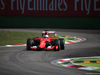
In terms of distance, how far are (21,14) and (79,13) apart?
729 centimetres

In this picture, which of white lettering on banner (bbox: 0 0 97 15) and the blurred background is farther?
the blurred background

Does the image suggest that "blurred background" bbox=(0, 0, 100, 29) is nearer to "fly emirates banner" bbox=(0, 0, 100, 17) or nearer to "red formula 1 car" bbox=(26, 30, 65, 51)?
"fly emirates banner" bbox=(0, 0, 100, 17)

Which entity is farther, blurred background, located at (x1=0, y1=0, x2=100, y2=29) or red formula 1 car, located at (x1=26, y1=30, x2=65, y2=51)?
blurred background, located at (x1=0, y1=0, x2=100, y2=29)

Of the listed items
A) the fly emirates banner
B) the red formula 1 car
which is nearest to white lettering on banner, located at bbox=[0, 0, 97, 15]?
the fly emirates banner

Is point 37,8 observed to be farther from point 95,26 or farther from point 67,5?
point 95,26

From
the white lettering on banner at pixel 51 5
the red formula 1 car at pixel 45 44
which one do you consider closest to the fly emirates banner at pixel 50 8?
the white lettering on banner at pixel 51 5

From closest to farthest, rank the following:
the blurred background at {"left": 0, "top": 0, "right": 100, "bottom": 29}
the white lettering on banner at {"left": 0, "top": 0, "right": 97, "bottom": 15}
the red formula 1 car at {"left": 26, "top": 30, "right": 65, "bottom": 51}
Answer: the red formula 1 car at {"left": 26, "top": 30, "right": 65, "bottom": 51} < the white lettering on banner at {"left": 0, "top": 0, "right": 97, "bottom": 15} < the blurred background at {"left": 0, "top": 0, "right": 100, "bottom": 29}

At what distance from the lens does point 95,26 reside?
37.9m

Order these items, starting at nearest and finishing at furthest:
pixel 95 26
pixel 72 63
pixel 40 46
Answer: pixel 72 63 < pixel 40 46 < pixel 95 26

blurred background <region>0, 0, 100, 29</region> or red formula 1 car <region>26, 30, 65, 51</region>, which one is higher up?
blurred background <region>0, 0, 100, 29</region>

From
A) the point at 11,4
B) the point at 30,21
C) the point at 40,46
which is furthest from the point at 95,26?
the point at 40,46

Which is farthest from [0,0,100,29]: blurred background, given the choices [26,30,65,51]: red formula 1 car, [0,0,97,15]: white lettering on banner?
[26,30,65,51]: red formula 1 car

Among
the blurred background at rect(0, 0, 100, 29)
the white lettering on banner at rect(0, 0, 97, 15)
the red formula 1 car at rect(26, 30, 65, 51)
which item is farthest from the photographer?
the blurred background at rect(0, 0, 100, 29)

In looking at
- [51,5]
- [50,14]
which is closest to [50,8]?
Result: [51,5]
